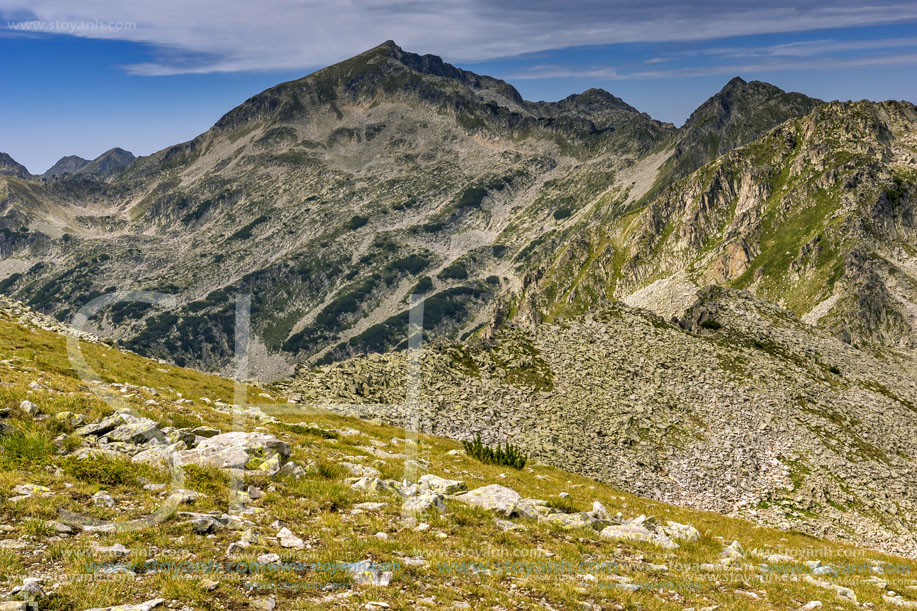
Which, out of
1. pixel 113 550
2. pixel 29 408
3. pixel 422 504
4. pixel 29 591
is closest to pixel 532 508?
pixel 422 504

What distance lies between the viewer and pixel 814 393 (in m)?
69.0

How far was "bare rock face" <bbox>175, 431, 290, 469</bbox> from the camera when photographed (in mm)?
18406

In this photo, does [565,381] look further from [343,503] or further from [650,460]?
[343,503]

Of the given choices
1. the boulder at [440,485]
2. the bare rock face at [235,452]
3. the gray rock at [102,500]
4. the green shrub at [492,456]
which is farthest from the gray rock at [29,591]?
the green shrub at [492,456]

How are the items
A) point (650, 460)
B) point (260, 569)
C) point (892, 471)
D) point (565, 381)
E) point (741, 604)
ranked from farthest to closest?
point (565, 381)
point (892, 471)
point (650, 460)
point (741, 604)
point (260, 569)

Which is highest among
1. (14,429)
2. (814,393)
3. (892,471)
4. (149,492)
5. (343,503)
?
(14,429)

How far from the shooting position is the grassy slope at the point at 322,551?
11.3 metres

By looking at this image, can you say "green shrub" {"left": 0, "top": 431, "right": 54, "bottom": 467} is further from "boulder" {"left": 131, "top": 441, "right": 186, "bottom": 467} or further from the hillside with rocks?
the hillside with rocks

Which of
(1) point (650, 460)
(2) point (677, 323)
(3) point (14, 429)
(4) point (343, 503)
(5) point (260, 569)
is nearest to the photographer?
(5) point (260, 569)

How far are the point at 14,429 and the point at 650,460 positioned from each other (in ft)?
162

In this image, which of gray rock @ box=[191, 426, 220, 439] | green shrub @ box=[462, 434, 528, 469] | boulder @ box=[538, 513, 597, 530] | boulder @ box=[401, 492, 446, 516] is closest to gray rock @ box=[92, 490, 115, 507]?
gray rock @ box=[191, 426, 220, 439]

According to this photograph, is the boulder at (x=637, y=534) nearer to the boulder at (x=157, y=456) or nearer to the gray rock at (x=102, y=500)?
the boulder at (x=157, y=456)

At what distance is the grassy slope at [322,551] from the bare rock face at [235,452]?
0.83 m

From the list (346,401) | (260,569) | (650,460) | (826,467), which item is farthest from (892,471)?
(260,569)
